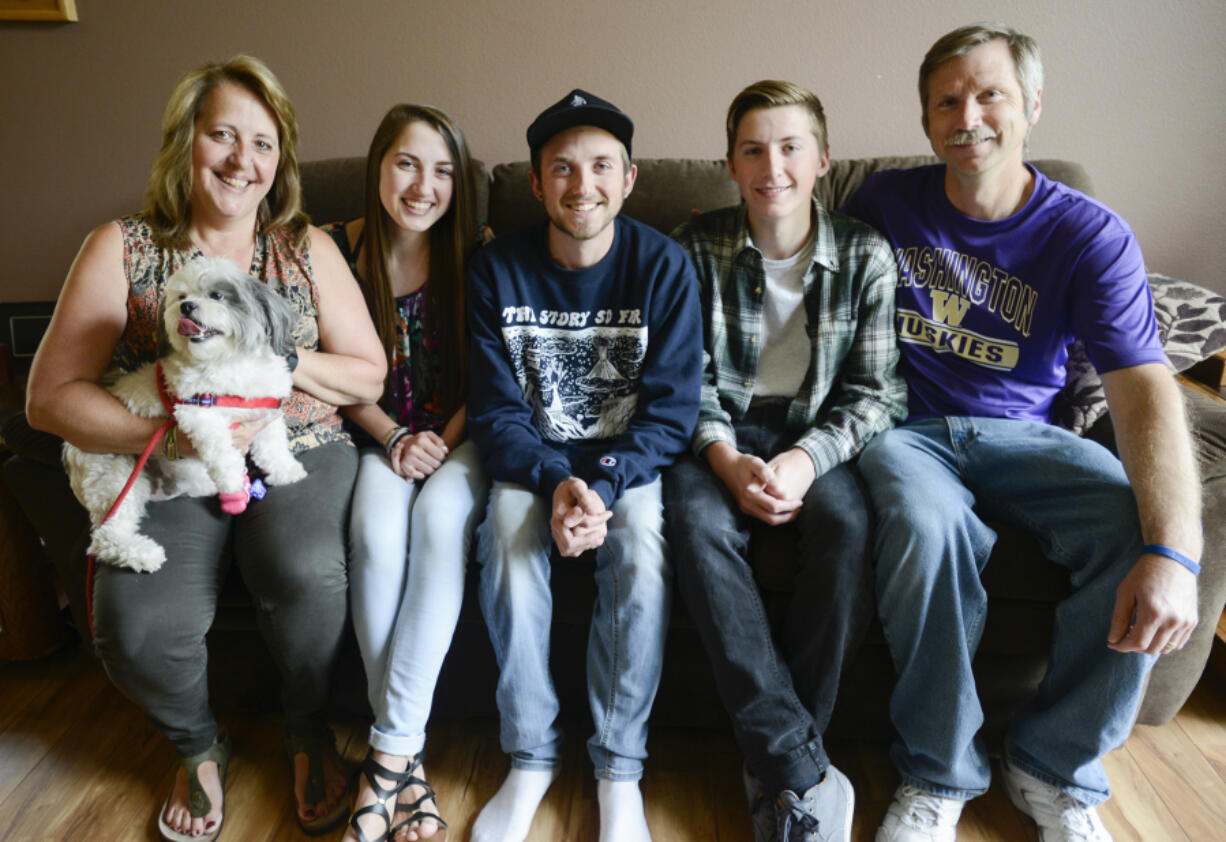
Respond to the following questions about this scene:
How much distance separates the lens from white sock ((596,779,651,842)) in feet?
4.12

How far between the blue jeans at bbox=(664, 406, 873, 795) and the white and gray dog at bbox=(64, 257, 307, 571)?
0.76 meters

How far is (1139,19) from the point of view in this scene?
1.90 m

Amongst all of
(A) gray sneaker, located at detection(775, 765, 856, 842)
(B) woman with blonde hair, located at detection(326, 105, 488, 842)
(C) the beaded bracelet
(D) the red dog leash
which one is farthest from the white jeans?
(A) gray sneaker, located at detection(775, 765, 856, 842)

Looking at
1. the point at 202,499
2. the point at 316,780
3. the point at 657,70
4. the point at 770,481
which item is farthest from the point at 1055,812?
the point at 657,70

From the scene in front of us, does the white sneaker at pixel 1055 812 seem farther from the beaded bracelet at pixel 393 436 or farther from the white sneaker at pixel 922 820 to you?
the beaded bracelet at pixel 393 436

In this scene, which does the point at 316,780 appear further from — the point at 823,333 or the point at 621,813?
the point at 823,333

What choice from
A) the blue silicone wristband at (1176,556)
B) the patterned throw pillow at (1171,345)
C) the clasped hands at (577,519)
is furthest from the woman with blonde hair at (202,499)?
the patterned throw pillow at (1171,345)

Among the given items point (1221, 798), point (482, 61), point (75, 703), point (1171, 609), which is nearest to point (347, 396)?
point (75, 703)

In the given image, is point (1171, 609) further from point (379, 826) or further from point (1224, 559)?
point (379, 826)

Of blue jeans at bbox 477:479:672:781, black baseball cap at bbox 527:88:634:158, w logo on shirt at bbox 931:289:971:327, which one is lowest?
blue jeans at bbox 477:479:672:781

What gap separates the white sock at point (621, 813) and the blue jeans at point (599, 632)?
0.06 feet

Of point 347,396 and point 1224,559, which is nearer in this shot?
point 1224,559

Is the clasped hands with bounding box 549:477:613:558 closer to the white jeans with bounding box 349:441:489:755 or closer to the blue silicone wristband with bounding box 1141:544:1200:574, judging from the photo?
the white jeans with bounding box 349:441:489:755

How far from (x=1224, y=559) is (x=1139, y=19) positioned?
1.41 metres
